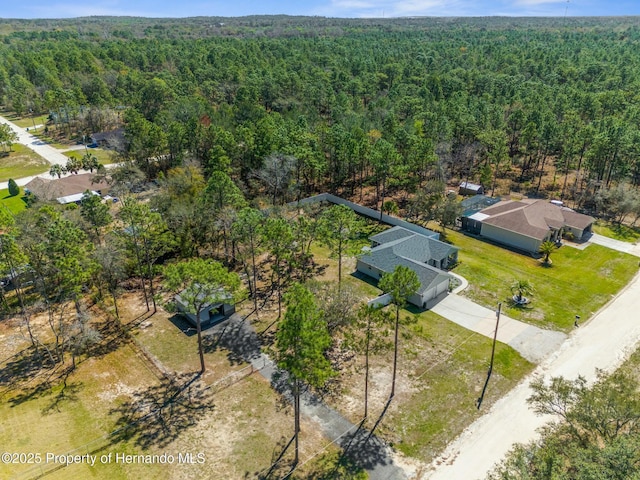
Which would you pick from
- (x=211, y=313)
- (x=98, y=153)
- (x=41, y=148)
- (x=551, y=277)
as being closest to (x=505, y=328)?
(x=551, y=277)

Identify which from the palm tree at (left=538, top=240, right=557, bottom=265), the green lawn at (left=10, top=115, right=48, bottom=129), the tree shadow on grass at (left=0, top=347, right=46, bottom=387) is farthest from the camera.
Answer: the green lawn at (left=10, top=115, right=48, bottom=129)

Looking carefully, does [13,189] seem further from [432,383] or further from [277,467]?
[432,383]

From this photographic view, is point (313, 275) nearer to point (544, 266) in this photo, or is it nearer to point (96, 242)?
point (96, 242)

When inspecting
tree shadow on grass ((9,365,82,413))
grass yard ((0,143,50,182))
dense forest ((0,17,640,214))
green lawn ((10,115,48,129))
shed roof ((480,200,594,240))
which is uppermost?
dense forest ((0,17,640,214))

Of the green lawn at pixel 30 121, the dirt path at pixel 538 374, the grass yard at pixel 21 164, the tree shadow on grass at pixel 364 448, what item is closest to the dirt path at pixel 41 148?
the grass yard at pixel 21 164

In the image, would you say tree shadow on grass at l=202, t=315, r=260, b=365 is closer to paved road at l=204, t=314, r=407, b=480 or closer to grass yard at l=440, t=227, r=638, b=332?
paved road at l=204, t=314, r=407, b=480

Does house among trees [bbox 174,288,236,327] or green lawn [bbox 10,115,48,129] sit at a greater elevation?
green lawn [bbox 10,115,48,129]

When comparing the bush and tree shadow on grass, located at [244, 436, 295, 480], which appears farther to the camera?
the bush

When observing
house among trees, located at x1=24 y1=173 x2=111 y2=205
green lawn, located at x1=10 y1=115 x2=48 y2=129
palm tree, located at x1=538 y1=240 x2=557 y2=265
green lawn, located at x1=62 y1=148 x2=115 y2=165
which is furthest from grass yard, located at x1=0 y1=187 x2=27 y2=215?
palm tree, located at x1=538 y1=240 x2=557 y2=265
